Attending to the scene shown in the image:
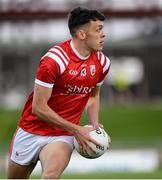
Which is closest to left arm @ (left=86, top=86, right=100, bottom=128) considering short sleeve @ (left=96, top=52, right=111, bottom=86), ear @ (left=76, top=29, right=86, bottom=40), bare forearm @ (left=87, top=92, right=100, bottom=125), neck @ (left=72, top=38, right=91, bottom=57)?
bare forearm @ (left=87, top=92, right=100, bottom=125)

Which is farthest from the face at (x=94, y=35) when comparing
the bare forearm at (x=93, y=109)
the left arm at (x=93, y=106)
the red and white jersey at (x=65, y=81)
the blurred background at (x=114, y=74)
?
the blurred background at (x=114, y=74)

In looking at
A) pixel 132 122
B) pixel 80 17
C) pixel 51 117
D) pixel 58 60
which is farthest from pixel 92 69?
pixel 132 122

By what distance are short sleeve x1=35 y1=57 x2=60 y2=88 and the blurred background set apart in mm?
7104

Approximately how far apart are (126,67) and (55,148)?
1145 inches

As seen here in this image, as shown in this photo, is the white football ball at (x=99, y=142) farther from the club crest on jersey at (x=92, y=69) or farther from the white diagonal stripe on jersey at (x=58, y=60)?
the white diagonal stripe on jersey at (x=58, y=60)

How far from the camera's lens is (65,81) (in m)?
8.27

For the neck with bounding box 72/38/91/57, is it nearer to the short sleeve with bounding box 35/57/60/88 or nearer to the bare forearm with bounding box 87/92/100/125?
the short sleeve with bounding box 35/57/60/88

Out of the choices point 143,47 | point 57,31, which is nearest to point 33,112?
point 57,31

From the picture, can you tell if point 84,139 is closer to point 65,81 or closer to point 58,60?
point 65,81

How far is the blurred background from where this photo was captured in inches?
706

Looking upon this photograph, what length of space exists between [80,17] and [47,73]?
2.29 ft

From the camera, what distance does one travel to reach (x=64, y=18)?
95.9 feet

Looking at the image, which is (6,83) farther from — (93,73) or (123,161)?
(93,73)

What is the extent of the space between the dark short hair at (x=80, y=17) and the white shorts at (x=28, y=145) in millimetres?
1167
